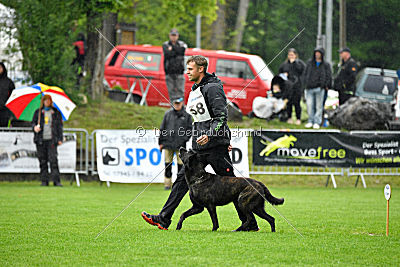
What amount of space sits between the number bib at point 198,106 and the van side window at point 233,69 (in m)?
14.6

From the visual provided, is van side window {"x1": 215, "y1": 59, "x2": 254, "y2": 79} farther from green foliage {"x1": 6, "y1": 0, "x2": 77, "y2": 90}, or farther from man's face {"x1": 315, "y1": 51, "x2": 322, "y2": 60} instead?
green foliage {"x1": 6, "y1": 0, "x2": 77, "y2": 90}

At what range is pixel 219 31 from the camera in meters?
34.2

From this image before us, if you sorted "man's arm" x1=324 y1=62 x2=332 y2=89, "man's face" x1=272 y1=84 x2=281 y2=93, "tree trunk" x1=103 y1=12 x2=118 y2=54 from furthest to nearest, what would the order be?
"tree trunk" x1=103 y1=12 x2=118 y2=54 → "man's face" x1=272 y1=84 x2=281 y2=93 → "man's arm" x1=324 y1=62 x2=332 y2=89

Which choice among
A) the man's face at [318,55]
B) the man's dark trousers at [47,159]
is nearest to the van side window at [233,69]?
the man's face at [318,55]

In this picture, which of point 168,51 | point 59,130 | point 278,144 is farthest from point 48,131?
point 278,144

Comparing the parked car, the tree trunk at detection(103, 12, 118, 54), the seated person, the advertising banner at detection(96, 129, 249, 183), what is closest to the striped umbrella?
the advertising banner at detection(96, 129, 249, 183)

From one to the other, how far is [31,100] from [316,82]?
8.11 metres

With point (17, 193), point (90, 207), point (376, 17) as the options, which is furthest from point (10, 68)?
point (376, 17)

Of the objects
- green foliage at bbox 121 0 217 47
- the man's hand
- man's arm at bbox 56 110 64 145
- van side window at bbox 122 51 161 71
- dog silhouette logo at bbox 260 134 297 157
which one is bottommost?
dog silhouette logo at bbox 260 134 297 157

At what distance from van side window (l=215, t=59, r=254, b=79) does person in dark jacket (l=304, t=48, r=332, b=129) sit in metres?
2.80

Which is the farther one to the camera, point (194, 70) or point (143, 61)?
point (143, 61)

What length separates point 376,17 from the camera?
82.5ft

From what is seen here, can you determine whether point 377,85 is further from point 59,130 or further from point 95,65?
point 59,130

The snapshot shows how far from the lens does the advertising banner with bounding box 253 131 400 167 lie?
17.7 meters
